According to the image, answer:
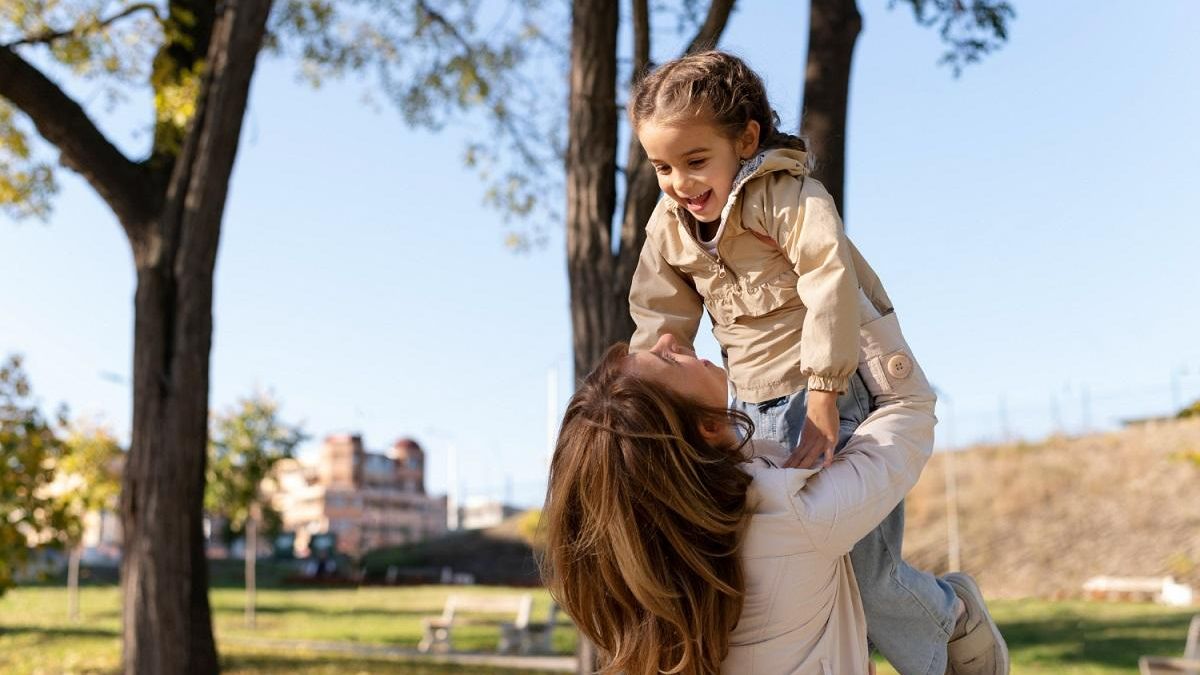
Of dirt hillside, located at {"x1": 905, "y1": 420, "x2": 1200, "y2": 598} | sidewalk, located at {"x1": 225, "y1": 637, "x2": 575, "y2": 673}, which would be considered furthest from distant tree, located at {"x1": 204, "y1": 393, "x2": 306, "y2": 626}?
dirt hillside, located at {"x1": 905, "y1": 420, "x2": 1200, "y2": 598}

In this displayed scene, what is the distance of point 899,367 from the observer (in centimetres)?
290

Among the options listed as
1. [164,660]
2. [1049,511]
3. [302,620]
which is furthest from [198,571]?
[1049,511]

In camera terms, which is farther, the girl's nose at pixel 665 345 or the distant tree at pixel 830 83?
the distant tree at pixel 830 83

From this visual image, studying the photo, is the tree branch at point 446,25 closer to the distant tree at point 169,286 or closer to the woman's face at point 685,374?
the distant tree at point 169,286

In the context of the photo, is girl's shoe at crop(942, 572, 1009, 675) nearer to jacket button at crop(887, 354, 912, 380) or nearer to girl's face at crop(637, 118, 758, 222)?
jacket button at crop(887, 354, 912, 380)

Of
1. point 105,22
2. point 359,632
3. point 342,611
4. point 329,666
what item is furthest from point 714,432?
point 342,611

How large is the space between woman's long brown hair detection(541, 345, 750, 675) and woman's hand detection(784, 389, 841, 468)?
201mm

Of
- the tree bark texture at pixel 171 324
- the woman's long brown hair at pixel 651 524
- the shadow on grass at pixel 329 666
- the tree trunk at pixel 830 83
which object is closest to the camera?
the woman's long brown hair at pixel 651 524

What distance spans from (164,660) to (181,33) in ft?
16.1

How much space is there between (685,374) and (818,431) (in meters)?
0.34

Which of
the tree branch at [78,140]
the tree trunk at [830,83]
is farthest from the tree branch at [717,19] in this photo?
the tree branch at [78,140]

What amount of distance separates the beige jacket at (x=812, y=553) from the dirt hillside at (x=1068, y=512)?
2119 cm

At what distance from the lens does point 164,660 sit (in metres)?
8.82

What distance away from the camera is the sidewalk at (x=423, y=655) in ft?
49.7
